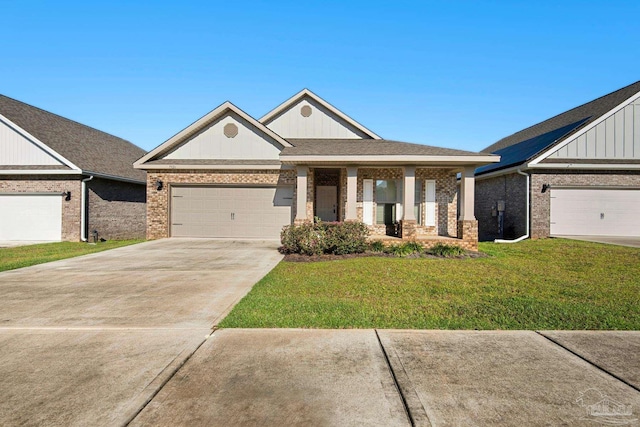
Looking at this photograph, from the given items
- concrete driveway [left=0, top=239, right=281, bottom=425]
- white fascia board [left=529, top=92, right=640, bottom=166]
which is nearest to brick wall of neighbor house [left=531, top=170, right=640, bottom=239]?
white fascia board [left=529, top=92, right=640, bottom=166]

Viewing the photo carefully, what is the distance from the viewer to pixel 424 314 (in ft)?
16.4

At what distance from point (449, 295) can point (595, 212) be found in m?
13.6

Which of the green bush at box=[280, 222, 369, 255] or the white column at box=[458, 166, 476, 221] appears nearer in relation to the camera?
the green bush at box=[280, 222, 369, 255]

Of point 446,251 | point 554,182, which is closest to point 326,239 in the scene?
point 446,251

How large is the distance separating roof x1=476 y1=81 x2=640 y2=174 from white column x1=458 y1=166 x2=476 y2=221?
181 inches

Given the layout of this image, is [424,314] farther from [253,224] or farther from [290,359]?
[253,224]

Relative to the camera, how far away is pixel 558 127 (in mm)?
18156

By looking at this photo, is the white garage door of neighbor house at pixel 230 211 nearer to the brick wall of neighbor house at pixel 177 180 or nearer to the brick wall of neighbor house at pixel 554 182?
the brick wall of neighbor house at pixel 177 180

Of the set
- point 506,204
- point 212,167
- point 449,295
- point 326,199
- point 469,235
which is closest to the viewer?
point 449,295

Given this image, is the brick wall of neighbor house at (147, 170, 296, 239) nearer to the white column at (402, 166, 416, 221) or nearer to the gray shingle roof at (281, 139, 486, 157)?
the gray shingle roof at (281, 139, 486, 157)

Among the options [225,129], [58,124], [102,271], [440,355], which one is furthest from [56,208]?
[440,355]

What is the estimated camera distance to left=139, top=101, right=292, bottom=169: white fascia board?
49.3 ft

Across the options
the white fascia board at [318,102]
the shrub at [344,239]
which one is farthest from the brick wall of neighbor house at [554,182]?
the shrub at [344,239]

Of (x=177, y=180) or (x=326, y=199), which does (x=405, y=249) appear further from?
(x=177, y=180)
